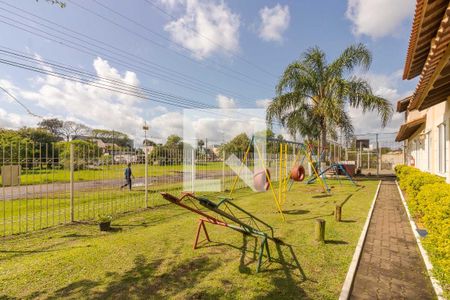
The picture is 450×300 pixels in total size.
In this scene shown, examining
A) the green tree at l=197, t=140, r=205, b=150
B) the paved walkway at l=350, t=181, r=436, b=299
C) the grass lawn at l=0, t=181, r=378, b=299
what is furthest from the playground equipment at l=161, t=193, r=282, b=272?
the green tree at l=197, t=140, r=205, b=150

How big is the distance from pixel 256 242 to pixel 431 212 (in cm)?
300

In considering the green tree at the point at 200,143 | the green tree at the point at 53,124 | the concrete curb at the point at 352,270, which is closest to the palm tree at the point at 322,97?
the green tree at the point at 200,143

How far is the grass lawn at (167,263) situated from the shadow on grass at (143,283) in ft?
0.04

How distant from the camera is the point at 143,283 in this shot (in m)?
3.60

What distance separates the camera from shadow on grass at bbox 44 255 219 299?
3.31m

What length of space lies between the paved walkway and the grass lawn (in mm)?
293

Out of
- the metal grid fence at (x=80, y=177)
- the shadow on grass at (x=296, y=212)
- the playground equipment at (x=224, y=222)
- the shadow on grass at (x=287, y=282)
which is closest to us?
the shadow on grass at (x=287, y=282)

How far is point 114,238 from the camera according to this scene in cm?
549

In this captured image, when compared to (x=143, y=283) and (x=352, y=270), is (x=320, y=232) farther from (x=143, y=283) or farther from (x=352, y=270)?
(x=143, y=283)

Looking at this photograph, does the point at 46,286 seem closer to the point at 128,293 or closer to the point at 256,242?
the point at 128,293

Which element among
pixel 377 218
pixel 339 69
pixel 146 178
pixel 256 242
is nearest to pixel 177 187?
pixel 146 178

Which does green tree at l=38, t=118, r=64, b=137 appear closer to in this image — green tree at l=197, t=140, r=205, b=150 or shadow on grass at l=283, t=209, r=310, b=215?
green tree at l=197, t=140, r=205, b=150

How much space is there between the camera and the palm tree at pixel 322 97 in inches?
653

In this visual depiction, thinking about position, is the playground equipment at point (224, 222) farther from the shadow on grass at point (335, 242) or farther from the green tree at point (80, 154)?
the green tree at point (80, 154)
